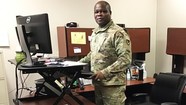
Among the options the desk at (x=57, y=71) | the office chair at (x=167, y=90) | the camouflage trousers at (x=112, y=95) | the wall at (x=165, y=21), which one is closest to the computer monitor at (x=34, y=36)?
the desk at (x=57, y=71)

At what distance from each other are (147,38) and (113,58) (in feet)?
4.94

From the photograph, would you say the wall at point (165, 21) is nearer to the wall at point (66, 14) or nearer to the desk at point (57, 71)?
the wall at point (66, 14)

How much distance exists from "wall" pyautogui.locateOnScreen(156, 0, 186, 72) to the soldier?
64.3 inches

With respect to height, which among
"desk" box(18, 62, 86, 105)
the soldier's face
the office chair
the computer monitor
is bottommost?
the office chair

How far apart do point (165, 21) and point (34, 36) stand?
2.39 meters

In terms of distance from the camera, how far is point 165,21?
355cm

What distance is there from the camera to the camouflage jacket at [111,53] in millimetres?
1905

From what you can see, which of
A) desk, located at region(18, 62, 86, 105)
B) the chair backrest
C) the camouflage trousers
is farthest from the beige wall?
the camouflage trousers

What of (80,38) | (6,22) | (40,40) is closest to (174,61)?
(80,38)

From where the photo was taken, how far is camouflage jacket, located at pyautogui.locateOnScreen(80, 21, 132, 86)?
1.90 meters

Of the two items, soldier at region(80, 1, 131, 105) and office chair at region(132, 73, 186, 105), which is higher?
soldier at region(80, 1, 131, 105)

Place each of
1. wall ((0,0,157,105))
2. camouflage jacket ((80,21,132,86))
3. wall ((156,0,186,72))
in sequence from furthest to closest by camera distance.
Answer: wall ((156,0,186,72))
wall ((0,0,157,105))
camouflage jacket ((80,21,132,86))

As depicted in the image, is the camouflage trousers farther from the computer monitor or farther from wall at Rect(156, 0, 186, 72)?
wall at Rect(156, 0, 186, 72)

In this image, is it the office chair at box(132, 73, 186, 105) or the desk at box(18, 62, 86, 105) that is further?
the office chair at box(132, 73, 186, 105)
